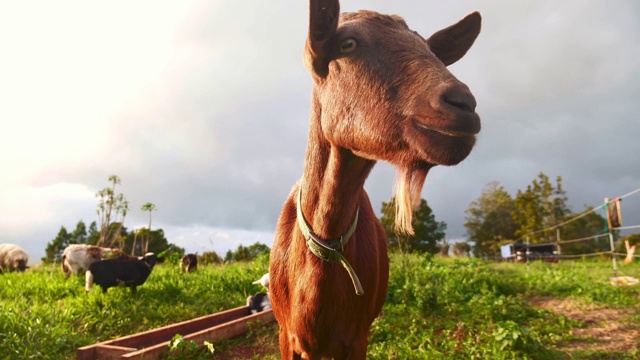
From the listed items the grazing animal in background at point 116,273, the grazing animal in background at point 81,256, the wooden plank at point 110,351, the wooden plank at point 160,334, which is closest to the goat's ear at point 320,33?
the wooden plank at point 110,351

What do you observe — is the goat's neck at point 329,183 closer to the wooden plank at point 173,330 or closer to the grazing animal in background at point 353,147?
the grazing animal in background at point 353,147

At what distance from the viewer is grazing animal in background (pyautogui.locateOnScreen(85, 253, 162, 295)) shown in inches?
284

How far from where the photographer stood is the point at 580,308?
7.62 metres

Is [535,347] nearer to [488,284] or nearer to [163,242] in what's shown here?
[488,284]

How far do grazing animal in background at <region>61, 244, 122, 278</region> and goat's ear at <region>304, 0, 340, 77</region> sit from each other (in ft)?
29.6

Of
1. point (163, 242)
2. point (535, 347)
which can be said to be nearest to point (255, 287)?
point (535, 347)

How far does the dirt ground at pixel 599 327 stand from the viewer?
5477mm

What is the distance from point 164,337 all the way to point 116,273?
95.7 inches

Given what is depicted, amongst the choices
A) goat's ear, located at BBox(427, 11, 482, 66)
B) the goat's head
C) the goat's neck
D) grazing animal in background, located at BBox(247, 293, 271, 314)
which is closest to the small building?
grazing animal in background, located at BBox(247, 293, 271, 314)

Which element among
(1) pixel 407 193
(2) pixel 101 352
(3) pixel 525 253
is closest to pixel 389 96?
(1) pixel 407 193

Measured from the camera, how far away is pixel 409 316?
6.74 metres

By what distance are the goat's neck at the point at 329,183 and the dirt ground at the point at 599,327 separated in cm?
461

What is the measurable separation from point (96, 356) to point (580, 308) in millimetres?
7643

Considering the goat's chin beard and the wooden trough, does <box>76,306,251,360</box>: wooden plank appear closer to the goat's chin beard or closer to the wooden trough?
the wooden trough
